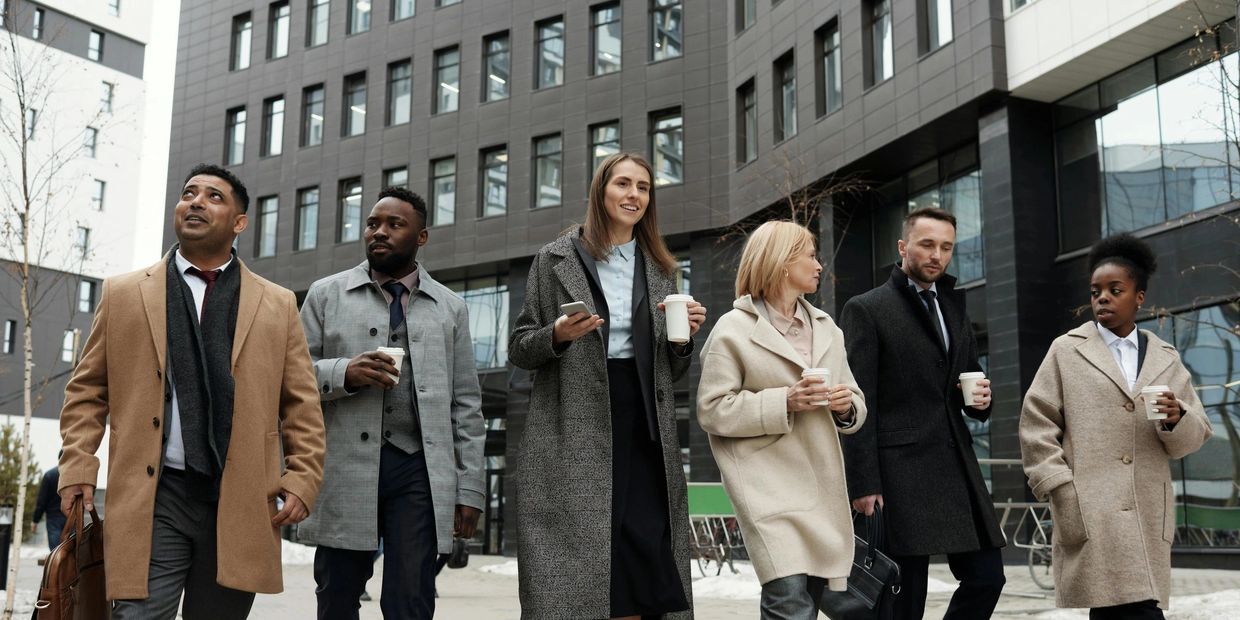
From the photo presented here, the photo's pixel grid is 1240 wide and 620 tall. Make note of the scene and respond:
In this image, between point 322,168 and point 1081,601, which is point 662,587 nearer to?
point 1081,601

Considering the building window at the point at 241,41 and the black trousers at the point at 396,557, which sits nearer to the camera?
the black trousers at the point at 396,557

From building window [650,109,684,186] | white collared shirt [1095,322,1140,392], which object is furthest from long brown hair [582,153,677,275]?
building window [650,109,684,186]

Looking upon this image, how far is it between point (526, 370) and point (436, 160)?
32.6 m

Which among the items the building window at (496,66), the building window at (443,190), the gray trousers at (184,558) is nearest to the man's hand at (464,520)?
the gray trousers at (184,558)

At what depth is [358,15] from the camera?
3962 centimetres

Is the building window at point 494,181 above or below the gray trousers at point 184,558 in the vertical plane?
above

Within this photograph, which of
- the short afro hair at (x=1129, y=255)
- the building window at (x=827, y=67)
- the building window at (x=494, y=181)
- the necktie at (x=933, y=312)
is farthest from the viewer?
the building window at (x=494, y=181)

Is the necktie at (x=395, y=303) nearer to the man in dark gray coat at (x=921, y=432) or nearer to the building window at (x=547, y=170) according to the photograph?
the man in dark gray coat at (x=921, y=432)

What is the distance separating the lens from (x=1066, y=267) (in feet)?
71.9

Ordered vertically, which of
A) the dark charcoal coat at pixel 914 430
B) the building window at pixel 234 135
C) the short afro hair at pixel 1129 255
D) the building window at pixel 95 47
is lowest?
the dark charcoal coat at pixel 914 430

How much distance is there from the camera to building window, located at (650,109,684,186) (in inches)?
1264

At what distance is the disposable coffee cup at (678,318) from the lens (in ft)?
14.7

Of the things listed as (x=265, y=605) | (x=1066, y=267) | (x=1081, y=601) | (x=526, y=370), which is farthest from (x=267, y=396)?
(x=1066, y=267)

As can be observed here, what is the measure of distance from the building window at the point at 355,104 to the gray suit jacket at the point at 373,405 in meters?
34.4
